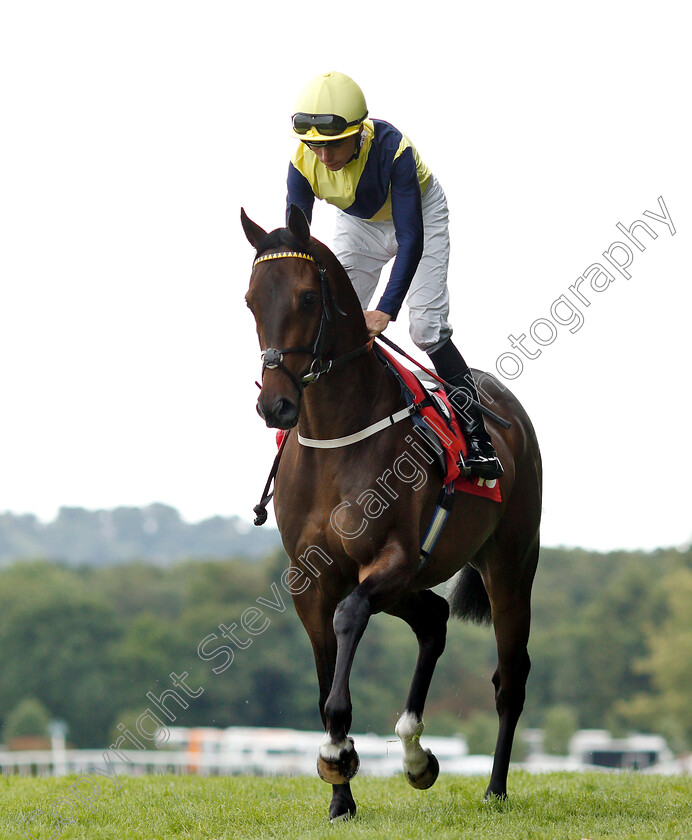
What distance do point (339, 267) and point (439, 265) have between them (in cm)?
109

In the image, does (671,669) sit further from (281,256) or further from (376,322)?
(281,256)

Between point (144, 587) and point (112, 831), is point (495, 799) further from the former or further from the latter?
point (144, 587)

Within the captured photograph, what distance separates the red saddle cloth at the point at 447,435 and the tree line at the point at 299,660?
5590 centimetres

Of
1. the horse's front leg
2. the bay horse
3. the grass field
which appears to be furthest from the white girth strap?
the grass field

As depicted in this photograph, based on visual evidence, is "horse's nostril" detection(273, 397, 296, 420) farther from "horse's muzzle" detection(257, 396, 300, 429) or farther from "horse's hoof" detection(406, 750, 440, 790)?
"horse's hoof" detection(406, 750, 440, 790)

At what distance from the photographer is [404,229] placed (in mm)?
6199

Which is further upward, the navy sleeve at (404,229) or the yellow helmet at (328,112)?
the yellow helmet at (328,112)

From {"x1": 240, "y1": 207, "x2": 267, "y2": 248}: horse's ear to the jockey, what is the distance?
58 centimetres

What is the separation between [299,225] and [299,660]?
194 ft

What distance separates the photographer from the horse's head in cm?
537

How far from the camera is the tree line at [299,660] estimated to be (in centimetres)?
6294

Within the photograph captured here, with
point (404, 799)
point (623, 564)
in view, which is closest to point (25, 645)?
point (623, 564)

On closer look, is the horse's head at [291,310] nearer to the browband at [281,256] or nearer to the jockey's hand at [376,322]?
the browband at [281,256]

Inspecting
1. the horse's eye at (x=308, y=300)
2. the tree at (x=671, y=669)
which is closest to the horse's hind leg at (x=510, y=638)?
the horse's eye at (x=308, y=300)
